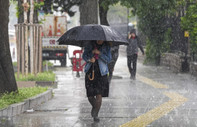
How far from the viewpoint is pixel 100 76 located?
30.2 feet

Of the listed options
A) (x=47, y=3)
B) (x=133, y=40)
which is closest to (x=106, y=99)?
(x=133, y=40)

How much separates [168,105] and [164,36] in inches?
611

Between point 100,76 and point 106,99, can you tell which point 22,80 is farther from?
point 100,76

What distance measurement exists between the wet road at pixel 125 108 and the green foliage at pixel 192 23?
138 inches

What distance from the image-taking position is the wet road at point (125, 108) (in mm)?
9039

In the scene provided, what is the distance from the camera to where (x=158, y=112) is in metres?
10.2

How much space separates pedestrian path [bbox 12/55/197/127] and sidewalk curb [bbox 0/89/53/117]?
150mm

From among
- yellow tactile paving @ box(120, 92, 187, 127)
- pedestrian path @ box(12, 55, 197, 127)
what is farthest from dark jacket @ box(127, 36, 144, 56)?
yellow tactile paving @ box(120, 92, 187, 127)

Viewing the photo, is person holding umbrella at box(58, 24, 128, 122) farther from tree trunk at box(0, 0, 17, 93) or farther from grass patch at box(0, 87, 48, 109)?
tree trunk at box(0, 0, 17, 93)

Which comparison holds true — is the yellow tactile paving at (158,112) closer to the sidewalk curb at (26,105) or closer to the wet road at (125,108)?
the wet road at (125,108)

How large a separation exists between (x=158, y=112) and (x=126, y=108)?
89cm

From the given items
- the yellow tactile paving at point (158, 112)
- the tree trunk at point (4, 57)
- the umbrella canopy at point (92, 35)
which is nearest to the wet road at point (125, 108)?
the yellow tactile paving at point (158, 112)

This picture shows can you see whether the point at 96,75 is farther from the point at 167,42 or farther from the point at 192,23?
the point at 167,42

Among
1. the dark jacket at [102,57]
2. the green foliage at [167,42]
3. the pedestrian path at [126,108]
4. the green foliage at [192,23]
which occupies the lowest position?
the green foliage at [167,42]
